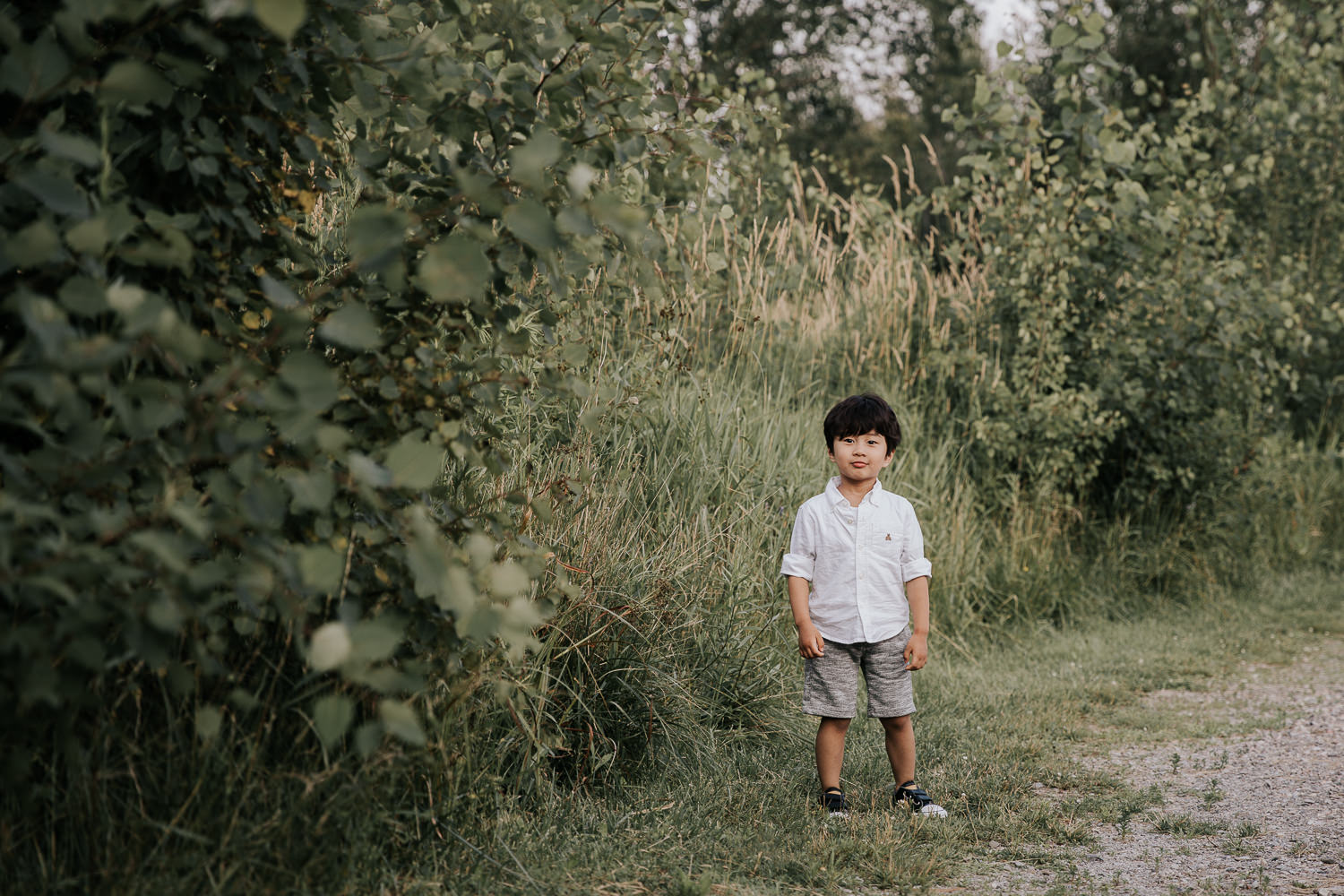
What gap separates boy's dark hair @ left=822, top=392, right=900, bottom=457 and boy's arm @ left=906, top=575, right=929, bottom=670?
1.59 feet

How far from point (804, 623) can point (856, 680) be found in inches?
10.5

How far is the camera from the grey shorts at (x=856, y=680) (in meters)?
3.52

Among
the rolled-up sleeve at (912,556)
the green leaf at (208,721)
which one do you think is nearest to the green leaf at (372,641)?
the green leaf at (208,721)

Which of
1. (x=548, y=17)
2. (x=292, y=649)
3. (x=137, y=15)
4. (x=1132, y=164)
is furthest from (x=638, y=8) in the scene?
(x=1132, y=164)

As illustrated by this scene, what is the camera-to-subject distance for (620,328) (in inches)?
209

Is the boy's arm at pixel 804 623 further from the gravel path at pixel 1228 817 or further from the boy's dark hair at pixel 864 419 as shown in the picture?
the gravel path at pixel 1228 817

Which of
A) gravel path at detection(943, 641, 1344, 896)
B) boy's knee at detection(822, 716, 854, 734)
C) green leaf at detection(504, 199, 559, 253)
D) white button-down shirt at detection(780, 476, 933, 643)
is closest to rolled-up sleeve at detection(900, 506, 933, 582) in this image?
white button-down shirt at detection(780, 476, 933, 643)

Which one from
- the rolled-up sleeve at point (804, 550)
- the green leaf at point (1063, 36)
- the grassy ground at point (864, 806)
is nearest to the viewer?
the grassy ground at point (864, 806)

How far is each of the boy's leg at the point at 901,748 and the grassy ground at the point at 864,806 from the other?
11 cm

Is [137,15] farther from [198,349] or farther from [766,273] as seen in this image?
[766,273]

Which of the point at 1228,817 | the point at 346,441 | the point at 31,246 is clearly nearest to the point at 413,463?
the point at 346,441

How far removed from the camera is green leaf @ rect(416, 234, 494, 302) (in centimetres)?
168

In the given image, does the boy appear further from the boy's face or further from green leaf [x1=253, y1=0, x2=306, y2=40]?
green leaf [x1=253, y1=0, x2=306, y2=40]

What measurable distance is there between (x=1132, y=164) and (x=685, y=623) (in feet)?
15.5
